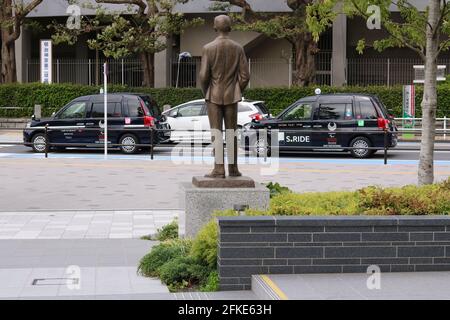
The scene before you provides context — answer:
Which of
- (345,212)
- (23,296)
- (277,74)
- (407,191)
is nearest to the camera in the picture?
(23,296)

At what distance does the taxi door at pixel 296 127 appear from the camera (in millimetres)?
26016

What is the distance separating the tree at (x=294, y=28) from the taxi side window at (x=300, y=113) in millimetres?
8981

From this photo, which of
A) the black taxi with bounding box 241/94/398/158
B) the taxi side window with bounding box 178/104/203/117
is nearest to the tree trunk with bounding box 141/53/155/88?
the taxi side window with bounding box 178/104/203/117

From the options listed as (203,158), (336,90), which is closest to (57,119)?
(203,158)

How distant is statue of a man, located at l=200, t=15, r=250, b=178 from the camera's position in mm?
10844

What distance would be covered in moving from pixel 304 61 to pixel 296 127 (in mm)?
11594

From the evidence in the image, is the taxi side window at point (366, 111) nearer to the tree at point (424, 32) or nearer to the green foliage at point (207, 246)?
the tree at point (424, 32)

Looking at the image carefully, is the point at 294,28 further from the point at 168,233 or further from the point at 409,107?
the point at 168,233

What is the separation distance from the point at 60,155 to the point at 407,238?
734 inches

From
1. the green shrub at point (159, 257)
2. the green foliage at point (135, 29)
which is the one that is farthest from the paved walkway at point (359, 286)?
the green foliage at point (135, 29)

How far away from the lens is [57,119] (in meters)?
26.8

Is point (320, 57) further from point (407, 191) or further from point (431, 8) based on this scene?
point (407, 191)

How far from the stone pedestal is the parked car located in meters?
17.1

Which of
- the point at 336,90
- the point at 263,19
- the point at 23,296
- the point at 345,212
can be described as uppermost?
the point at 263,19
